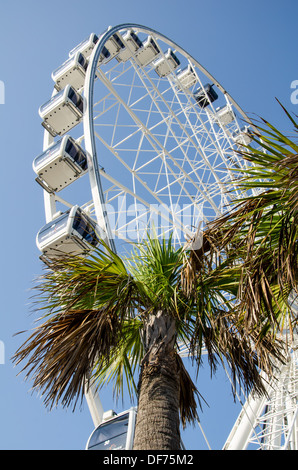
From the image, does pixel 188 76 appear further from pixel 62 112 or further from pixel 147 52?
pixel 62 112

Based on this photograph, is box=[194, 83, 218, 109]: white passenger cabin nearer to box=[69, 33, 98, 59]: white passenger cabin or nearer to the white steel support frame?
box=[69, 33, 98, 59]: white passenger cabin

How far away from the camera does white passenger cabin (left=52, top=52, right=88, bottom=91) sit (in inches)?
637

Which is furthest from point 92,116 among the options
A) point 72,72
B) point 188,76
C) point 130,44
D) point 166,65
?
point 188,76

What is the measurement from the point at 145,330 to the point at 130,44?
16185mm

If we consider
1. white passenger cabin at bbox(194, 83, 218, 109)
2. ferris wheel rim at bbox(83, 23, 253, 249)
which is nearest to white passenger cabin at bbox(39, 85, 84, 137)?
ferris wheel rim at bbox(83, 23, 253, 249)

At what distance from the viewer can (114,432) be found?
7.98 metres

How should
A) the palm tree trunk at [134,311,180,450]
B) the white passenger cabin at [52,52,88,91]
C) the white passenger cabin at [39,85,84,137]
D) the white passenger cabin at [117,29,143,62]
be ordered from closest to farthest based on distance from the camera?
the palm tree trunk at [134,311,180,450], the white passenger cabin at [39,85,84,137], the white passenger cabin at [52,52,88,91], the white passenger cabin at [117,29,143,62]

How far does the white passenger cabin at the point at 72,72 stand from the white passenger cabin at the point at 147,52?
3.64 meters

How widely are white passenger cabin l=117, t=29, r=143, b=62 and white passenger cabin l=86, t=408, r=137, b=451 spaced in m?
14.0

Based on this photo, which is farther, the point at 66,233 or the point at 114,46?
the point at 114,46

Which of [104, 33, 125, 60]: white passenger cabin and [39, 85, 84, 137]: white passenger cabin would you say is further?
[104, 33, 125, 60]: white passenger cabin
